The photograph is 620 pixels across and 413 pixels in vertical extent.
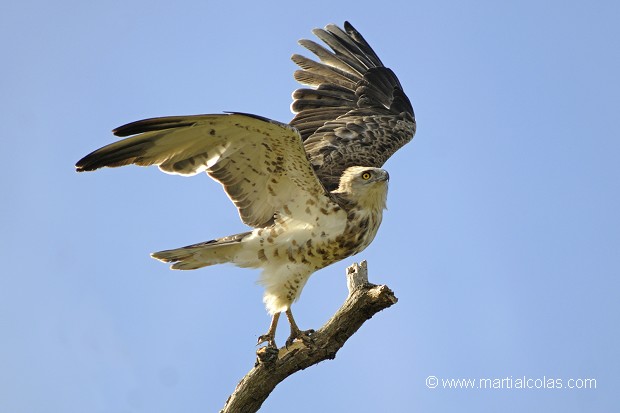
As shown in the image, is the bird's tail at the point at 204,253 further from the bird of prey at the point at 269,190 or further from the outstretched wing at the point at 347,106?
the outstretched wing at the point at 347,106

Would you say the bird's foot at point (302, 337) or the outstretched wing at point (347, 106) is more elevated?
the outstretched wing at point (347, 106)

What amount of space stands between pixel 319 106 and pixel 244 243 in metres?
3.27

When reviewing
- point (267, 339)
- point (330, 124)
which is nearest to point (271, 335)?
point (267, 339)

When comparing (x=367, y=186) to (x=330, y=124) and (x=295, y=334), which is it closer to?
(x=295, y=334)

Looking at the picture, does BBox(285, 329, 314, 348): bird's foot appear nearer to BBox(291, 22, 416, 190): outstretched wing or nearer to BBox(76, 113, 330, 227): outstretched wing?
BBox(76, 113, 330, 227): outstretched wing

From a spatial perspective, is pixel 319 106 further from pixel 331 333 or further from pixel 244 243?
pixel 331 333

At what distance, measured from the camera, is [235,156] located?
870 cm

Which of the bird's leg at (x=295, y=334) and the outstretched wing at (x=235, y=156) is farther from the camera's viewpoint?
the bird's leg at (x=295, y=334)

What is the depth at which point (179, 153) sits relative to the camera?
852 cm

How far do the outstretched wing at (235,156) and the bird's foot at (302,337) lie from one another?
1.16 metres

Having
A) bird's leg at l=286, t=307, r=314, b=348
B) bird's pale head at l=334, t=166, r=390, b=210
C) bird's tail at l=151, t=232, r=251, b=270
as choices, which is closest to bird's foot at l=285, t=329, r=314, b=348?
bird's leg at l=286, t=307, r=314, b=348

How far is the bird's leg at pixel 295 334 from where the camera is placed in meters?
8.38

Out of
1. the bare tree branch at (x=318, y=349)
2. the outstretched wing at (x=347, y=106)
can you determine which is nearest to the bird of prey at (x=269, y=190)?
the bare tree branch at (x=318, y=349)

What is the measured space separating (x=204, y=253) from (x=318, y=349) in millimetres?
1533
